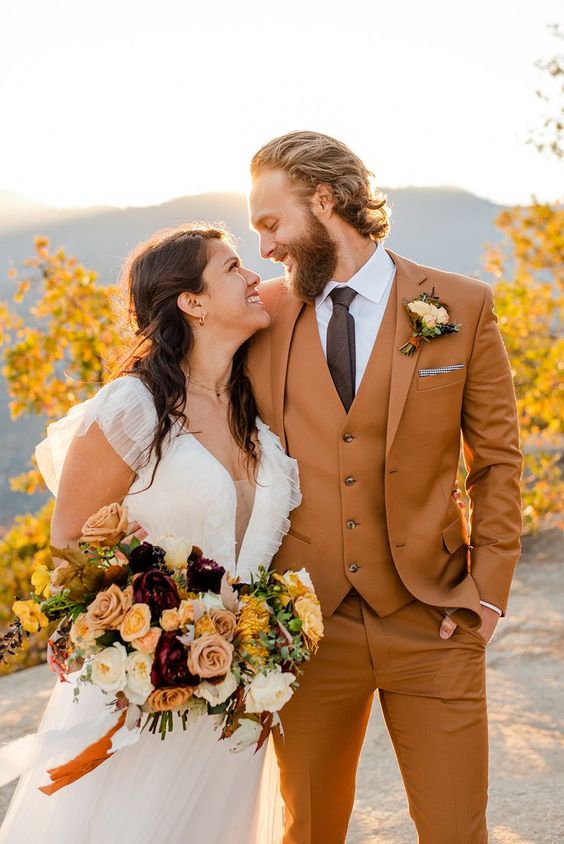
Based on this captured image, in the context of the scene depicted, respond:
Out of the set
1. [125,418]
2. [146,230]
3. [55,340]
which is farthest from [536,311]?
[146,230]

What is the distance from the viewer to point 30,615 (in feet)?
7.46

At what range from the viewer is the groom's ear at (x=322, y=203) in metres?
2.86

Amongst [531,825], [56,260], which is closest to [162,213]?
[56,260]

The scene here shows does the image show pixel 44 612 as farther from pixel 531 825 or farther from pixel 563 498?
pixel 563 498

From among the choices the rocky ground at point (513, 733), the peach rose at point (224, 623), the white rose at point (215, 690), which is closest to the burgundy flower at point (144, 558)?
the peach rose at point (224, 623)

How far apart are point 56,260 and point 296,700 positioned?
5.06 metres

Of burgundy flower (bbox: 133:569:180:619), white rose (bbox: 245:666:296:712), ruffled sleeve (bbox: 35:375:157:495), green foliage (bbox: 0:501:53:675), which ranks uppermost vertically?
ruffled sleeve (bbox: 35:375:157:495)

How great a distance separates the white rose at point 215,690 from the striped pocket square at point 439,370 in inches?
40.9

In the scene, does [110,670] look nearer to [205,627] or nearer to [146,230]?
[205,627]

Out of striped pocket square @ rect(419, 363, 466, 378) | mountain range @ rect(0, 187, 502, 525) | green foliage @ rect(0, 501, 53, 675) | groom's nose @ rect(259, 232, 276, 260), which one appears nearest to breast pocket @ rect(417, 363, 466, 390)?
striped pocket square @ rect(419, 363, 466, 378)

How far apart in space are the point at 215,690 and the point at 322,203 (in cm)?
153

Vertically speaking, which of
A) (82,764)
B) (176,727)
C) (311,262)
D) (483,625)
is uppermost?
(311,262)

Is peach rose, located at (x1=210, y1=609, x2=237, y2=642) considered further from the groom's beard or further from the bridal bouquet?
the groom's beard

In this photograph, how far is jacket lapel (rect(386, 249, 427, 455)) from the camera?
8.48 ft
